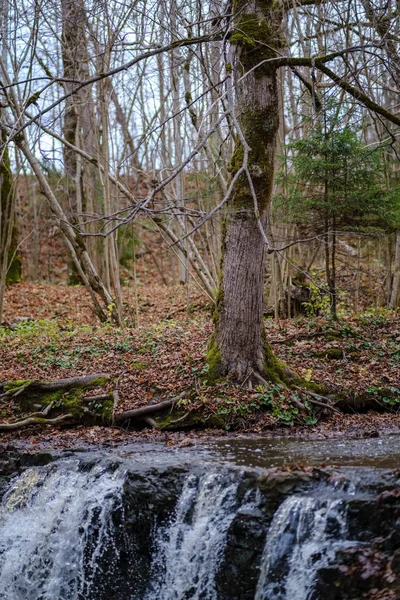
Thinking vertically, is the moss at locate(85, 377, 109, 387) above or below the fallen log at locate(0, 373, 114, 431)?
above

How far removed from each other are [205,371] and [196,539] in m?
2.96

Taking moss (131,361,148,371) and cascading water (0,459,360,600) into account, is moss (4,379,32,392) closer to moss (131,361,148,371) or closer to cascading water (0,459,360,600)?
moss (131,361,148,371)

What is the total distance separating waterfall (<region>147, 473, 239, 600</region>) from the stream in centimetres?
1

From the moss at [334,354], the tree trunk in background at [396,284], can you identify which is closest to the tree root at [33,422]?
the moss at [334,354]

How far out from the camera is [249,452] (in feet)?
21.6

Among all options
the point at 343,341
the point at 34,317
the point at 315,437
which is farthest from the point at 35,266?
the point at 315,437

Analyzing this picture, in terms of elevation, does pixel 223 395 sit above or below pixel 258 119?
below

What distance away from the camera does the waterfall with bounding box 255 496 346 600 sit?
4793 mm

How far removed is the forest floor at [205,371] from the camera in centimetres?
785

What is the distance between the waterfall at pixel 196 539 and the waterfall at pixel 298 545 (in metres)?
0.56

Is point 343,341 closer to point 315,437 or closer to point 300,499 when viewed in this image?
point 315,437

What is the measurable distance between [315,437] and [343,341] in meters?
2.99

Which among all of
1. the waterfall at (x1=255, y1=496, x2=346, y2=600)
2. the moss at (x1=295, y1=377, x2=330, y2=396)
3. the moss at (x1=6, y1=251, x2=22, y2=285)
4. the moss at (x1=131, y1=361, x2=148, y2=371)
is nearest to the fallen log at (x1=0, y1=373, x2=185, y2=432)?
the moss at (x1=131, y1=361, x2=148, y2=371)

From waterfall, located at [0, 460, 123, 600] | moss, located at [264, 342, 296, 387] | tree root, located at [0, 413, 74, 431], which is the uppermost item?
moss, located at [264, 342, 296, 387]
